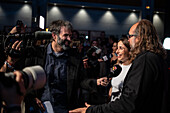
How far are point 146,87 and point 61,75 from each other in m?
1.04

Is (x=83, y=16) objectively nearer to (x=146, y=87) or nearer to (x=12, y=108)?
(x=146, y=87)

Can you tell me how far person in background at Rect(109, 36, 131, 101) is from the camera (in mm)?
2311

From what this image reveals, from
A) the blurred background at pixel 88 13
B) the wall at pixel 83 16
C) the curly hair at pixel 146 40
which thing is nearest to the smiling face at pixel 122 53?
the curly hair at pixel 146 40

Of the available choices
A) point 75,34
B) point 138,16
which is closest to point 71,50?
point 75,34

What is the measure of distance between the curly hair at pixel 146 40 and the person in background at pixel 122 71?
833 millimetres

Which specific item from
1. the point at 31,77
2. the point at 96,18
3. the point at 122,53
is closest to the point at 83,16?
the point at 96,18

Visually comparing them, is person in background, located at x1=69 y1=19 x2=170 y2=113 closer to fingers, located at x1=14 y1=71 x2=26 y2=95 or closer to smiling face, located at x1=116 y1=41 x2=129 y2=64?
fingers, located at x1=14 y1=71 x2=26 y2=95

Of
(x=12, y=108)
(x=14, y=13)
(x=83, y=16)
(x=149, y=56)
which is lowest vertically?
(x=12, y=108)

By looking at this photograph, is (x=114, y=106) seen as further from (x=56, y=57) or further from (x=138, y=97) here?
(x=56, y=57)

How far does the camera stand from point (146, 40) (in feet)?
5.06

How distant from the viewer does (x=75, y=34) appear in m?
5.34

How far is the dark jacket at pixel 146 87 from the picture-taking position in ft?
4.40

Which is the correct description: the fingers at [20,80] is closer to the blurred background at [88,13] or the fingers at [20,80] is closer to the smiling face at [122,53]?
the smiling face at [122,53]

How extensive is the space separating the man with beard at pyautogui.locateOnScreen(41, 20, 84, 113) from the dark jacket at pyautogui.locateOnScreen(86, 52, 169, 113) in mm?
773
